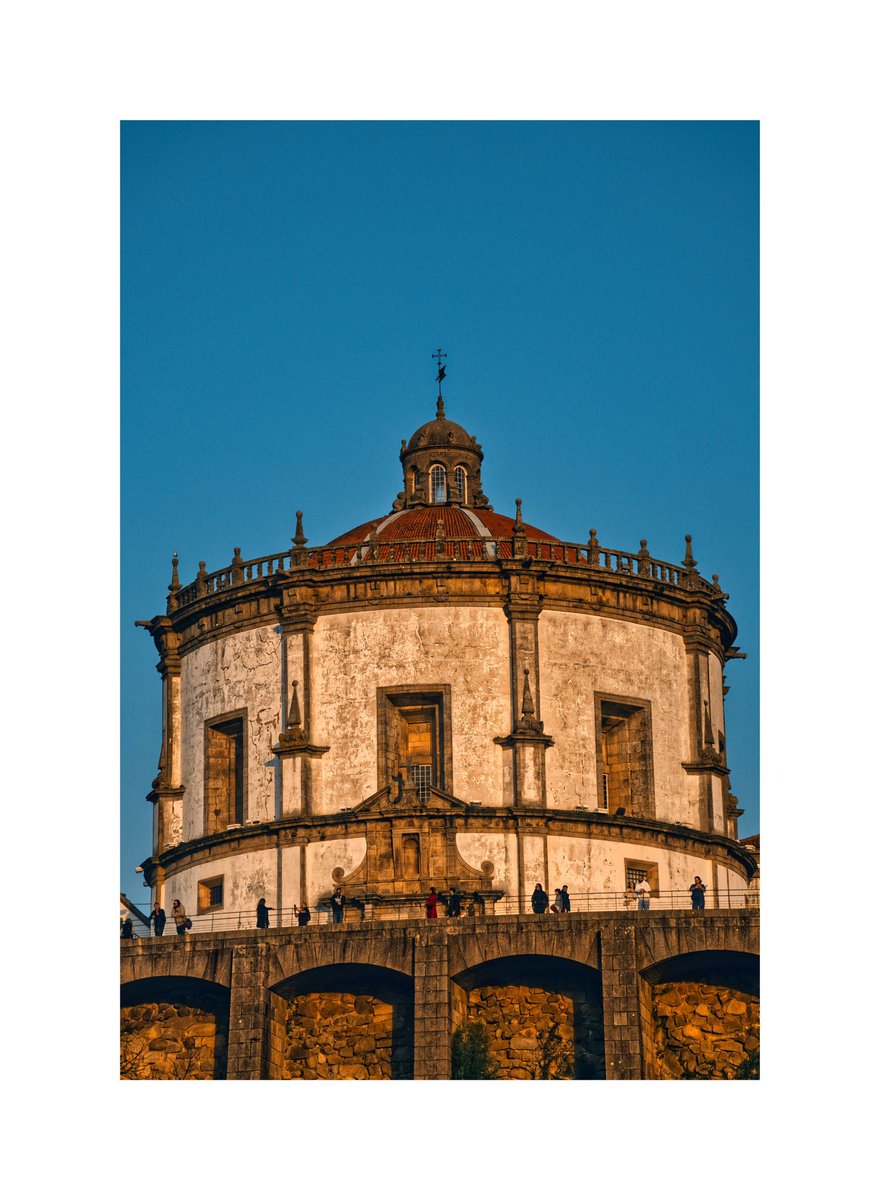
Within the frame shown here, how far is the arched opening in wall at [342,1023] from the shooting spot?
46.1 m

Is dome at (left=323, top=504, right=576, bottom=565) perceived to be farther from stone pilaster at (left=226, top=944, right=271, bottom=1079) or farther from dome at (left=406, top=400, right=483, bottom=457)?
stone pilaster at (left=226, top=944, right=271, bottom=1079)

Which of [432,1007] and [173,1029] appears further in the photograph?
[173,1029]

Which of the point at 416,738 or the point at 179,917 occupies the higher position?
the point at 416,738

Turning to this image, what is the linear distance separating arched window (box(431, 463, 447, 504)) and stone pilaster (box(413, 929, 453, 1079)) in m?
22.3

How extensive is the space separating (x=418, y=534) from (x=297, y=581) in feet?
17.1

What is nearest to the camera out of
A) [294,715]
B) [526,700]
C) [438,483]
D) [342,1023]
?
[342,1023]

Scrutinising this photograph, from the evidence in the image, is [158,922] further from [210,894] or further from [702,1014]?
[702,1014]

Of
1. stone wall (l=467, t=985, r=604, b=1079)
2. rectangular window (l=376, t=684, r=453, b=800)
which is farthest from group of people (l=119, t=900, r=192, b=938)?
stone wall (l=467, t=985, r=604, b=1079)

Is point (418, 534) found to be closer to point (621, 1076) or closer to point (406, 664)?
point (406, 664)

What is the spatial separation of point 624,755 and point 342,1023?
14177 millimetres

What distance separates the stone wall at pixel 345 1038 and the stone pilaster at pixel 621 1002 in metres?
3.80

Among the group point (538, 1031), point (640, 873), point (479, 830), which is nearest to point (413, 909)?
point (479, 830)

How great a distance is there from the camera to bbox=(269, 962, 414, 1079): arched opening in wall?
46.1 meters

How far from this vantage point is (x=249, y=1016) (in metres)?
46.2
